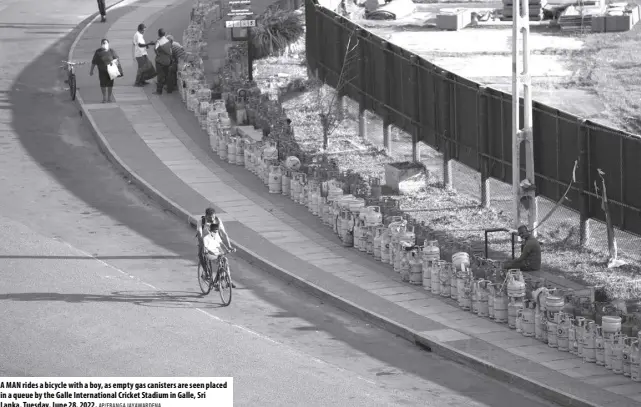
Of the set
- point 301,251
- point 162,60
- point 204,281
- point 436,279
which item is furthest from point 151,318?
point 162,60

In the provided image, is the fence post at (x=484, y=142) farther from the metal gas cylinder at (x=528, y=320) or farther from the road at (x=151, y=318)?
the metal gas cylinder at (x=528, y=320)

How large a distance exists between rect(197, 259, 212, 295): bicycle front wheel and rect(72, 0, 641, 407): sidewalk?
1630 mm

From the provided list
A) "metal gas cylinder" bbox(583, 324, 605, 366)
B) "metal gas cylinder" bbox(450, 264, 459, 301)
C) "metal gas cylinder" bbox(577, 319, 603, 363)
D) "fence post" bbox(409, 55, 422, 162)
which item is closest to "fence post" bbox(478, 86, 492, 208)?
"fence post" bbox(409, 55, 422, 162)

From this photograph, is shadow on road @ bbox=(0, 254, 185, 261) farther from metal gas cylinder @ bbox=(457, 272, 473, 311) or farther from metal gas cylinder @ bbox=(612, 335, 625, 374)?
metal gas cylinder @ bbox=(612, 335, 625, 374)

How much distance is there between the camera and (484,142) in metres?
29.8

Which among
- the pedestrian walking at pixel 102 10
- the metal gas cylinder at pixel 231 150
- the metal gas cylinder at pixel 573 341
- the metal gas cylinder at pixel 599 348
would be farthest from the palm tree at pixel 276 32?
the metal gas cylinder at pixel 599 348

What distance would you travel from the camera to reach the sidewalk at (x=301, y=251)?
20.9 metres

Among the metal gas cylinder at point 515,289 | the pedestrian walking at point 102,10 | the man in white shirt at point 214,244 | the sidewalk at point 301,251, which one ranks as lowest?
the sidewalk at point 301,251

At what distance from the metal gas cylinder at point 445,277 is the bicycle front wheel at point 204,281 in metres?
3.92

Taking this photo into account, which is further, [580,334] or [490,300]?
[490,300]

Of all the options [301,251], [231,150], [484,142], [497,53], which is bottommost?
[497,53]

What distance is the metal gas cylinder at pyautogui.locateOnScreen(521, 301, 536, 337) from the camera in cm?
2248

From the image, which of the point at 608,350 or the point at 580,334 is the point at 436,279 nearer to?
the point at 580,334

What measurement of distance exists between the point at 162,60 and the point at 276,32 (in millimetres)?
6460
